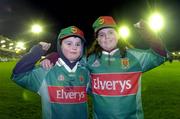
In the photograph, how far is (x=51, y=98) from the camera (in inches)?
206

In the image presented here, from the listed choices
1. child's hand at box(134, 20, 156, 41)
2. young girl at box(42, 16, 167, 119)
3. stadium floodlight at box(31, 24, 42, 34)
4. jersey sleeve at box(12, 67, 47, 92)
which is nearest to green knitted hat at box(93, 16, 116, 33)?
young girl at box(42, 16, 167, 119)

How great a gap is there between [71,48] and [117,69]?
2.35 feet

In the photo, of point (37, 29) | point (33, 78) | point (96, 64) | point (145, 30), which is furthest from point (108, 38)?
point (37, 29)

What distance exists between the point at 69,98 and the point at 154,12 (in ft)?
8.27

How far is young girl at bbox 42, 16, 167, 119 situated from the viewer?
17.1 ft

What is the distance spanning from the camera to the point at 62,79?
5.23m

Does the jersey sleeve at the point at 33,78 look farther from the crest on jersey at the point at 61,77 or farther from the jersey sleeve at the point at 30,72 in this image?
the crest on jersey at the point at 61,77

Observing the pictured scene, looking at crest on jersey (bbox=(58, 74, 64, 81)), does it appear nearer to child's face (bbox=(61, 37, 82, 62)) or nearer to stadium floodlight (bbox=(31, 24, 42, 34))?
child's face (bbox=(61, 37, 82, 62))

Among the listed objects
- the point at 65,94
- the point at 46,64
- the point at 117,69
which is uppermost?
the point at 46,64

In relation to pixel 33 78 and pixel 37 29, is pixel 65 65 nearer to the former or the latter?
pixel 33 78

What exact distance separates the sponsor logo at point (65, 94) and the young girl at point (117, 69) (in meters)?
0.26

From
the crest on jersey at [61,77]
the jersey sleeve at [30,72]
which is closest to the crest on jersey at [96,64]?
the crest on jersey at [61,77]

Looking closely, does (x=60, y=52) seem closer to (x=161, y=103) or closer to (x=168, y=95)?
(x=161, y=103)

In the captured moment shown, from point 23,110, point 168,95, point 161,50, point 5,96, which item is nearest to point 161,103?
point 168,95
